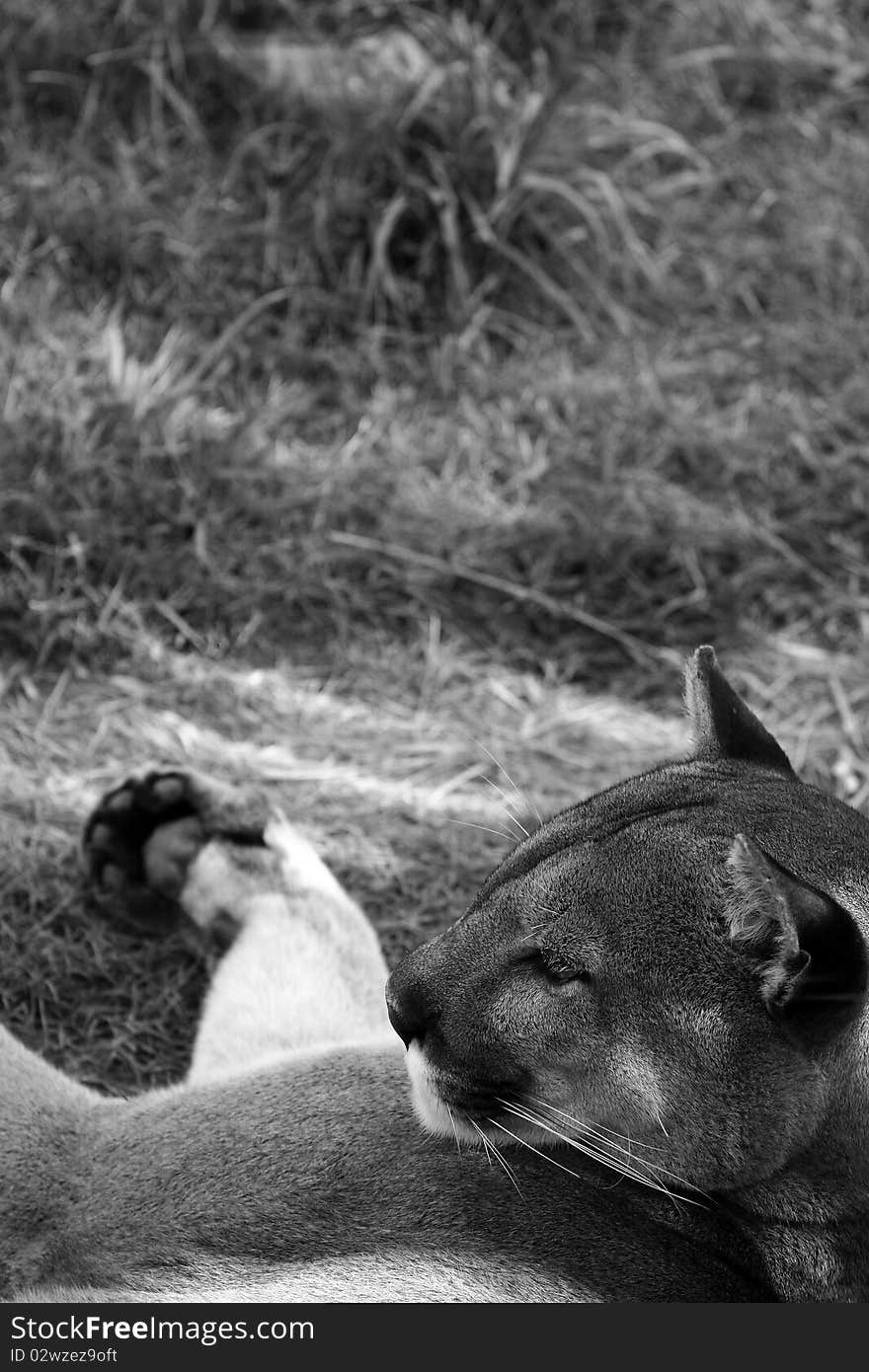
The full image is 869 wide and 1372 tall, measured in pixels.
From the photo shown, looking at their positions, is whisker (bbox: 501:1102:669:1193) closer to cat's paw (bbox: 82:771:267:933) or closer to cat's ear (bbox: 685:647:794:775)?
cat's ear (bbox: 685:647:794:775)

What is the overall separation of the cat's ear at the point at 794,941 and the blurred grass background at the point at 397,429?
1.95 m

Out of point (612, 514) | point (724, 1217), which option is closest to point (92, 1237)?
point (724, 1217)

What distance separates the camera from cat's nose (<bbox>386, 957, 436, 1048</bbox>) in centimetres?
314

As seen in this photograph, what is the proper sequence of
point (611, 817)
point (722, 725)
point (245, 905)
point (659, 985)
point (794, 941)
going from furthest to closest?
point (245, 905), point (722, 725), point (611, 817), point (659, 985), point (794, 941)

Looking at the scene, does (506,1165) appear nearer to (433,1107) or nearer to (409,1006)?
(433,1107)

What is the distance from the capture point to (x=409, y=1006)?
10.4ft

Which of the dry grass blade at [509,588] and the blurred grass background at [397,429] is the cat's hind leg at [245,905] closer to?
the blurred grass background at [397,429]

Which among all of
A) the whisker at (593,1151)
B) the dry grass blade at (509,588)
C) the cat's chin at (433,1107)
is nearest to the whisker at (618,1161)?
the whisker at (593,1151)

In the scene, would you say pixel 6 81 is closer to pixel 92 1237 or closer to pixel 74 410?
pixel 74 410

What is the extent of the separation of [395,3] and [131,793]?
166 inches

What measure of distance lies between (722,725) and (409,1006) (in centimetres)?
96

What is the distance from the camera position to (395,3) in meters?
7.10

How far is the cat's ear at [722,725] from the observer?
3.53 m

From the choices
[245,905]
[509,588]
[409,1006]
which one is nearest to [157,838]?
[245,905]
